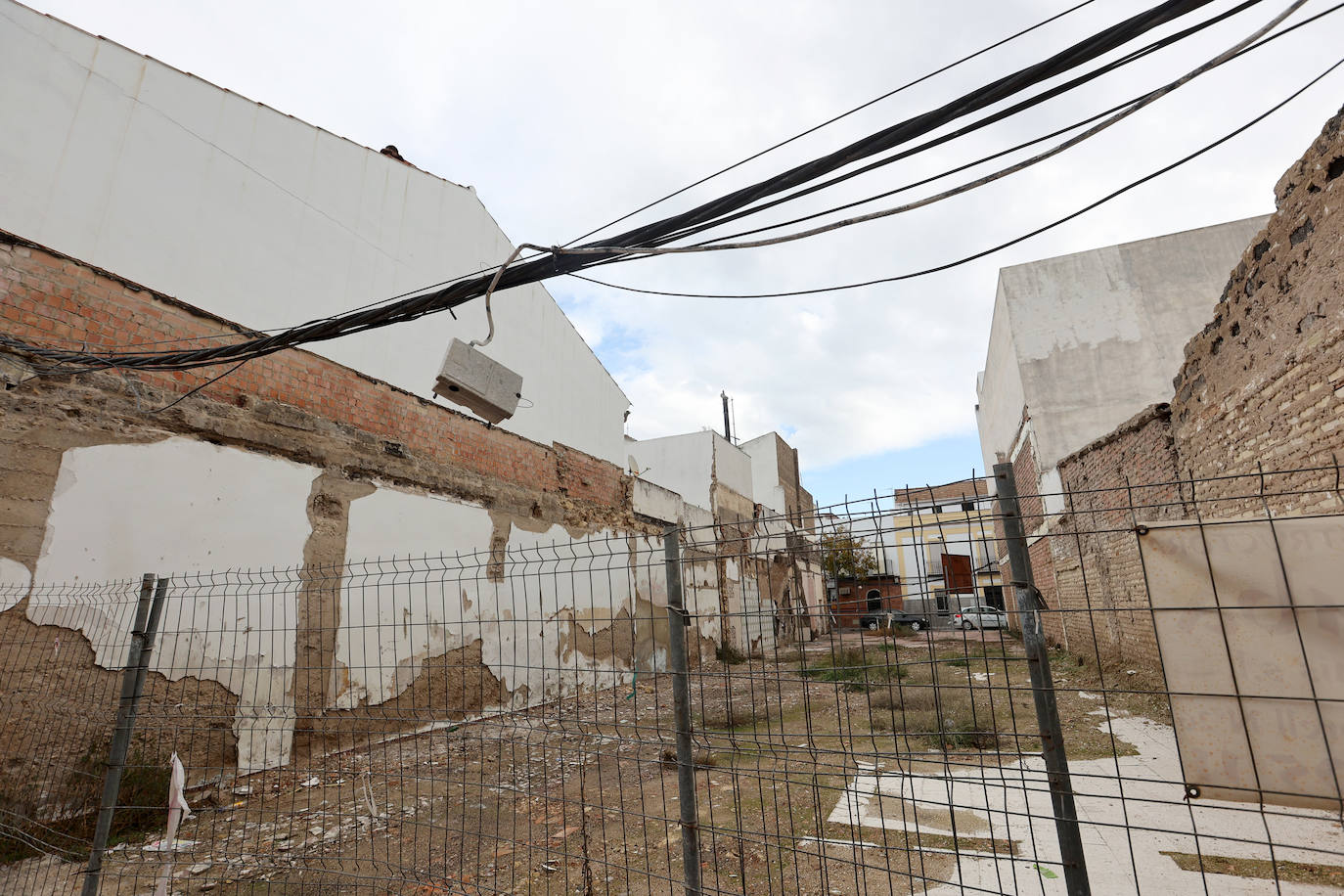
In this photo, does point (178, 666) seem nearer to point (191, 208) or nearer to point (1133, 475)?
point (191, 208)

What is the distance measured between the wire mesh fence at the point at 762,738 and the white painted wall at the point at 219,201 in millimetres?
3240

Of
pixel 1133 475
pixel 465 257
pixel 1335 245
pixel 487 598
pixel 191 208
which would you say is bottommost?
pixel 487 598

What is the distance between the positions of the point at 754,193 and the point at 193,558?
600 centimetres

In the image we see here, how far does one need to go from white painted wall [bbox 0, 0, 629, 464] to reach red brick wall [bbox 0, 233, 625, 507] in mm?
518

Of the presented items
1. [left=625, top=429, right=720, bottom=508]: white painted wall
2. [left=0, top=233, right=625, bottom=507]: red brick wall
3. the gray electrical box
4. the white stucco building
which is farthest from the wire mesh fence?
[left=625, top=429, right=720, bottom=508]: white painted wall

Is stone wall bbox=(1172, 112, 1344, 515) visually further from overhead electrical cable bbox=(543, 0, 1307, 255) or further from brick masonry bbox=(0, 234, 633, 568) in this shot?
brick masonry bbox=(0, 234, 633, 568)

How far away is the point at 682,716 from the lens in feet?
8.18

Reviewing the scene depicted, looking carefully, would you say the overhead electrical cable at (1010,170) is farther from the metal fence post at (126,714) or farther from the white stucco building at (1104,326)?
the white stucco building at (1104,326)

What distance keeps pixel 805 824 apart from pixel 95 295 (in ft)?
23.5

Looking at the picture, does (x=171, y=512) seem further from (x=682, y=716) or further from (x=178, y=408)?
(x=682, y=716)

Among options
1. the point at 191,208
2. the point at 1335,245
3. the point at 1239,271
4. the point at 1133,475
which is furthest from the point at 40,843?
the point at 1133,475

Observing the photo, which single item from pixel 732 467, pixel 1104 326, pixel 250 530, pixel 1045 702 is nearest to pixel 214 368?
pixel 250 530

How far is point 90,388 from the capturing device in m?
5.38

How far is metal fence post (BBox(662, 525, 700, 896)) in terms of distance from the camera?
237 centimetres
